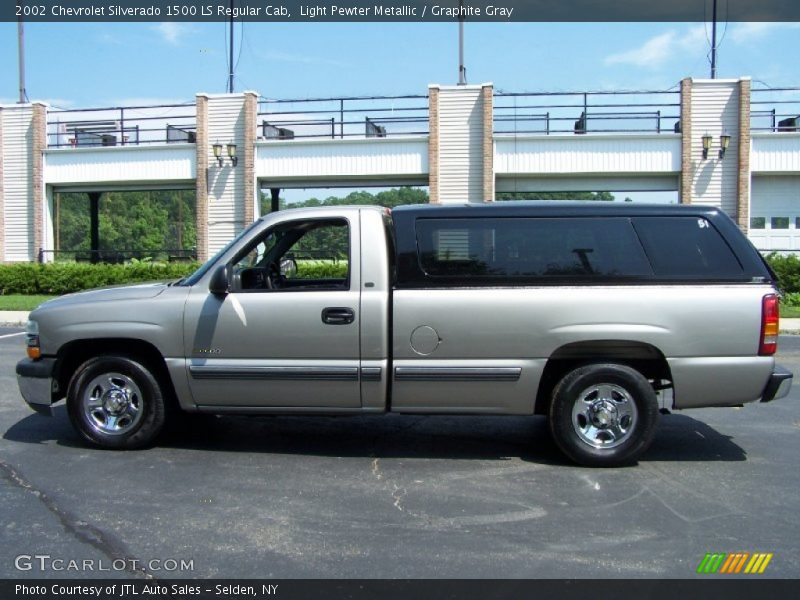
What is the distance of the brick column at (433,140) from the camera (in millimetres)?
25359

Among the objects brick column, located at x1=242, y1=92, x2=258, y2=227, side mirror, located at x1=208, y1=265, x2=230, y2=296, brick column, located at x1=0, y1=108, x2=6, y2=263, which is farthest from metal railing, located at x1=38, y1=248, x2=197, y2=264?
side mirror, located at x1=208, y1=265, x2=230, y2=296

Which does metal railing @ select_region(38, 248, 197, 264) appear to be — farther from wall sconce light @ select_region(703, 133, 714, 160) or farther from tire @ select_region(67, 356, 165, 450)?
tire @ select_region(67, 356, 165, 450)

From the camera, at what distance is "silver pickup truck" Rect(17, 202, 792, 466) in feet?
19.3

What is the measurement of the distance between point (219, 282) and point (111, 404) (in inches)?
55.4

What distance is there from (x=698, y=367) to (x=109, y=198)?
7827cm

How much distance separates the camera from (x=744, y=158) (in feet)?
80.2

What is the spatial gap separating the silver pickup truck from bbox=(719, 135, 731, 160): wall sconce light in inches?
788

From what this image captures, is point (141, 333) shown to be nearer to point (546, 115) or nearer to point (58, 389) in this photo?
point (58, 389)

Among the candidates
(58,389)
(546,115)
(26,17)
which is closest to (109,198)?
(26,17)

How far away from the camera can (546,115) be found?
82.4 feet

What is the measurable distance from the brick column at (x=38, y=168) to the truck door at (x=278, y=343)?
81.0ft

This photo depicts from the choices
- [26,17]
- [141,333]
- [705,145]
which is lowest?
[141,333]
